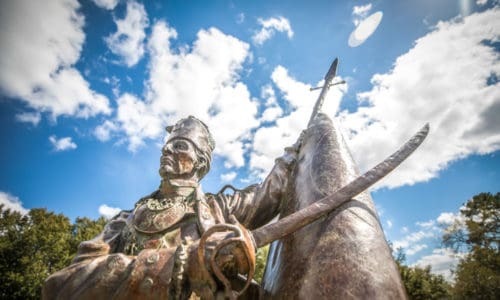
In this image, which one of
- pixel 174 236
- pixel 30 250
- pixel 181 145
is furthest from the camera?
pixel 30 250

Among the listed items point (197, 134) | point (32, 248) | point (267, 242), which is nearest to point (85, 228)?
point (32, 248)

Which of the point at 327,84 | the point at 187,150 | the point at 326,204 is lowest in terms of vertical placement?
the point at 326,204

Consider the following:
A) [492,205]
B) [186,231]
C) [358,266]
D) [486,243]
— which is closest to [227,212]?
[186,231]

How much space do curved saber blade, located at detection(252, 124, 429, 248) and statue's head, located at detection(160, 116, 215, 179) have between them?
151 centimetres

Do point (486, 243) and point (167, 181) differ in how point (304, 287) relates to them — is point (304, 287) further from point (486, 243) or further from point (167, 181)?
point (486, 243)

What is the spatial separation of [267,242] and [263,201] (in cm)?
97

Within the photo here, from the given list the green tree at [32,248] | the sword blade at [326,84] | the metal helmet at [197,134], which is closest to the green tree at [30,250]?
the green tree at [32,248]

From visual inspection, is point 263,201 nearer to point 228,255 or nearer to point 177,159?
point 177,159

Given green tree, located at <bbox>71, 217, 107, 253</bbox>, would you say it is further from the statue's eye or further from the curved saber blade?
the curved saber blade

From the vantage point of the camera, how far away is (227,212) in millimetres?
2588

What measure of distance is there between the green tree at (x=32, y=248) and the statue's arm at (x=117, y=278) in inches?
766

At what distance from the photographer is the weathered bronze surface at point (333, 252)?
1417mm

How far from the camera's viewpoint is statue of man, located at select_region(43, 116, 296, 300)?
4.83ft

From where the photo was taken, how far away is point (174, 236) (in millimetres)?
2305
